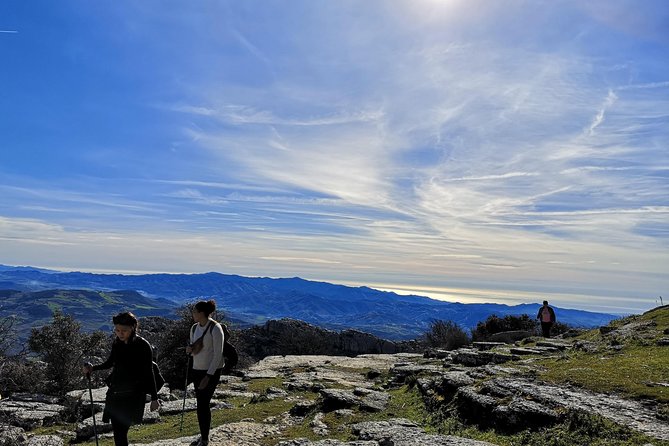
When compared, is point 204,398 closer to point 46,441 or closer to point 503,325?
point 46,441

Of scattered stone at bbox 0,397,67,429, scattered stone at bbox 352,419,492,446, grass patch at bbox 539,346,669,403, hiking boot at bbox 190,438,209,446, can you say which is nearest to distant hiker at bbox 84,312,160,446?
hiking boot at bbox 190,438,209,446

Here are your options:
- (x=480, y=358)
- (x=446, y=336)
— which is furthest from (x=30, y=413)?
(x=446, y=336)

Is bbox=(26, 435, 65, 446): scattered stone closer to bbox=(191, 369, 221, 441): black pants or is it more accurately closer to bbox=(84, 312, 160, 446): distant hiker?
bbox=(84, 312, 160, 446): distant hiker

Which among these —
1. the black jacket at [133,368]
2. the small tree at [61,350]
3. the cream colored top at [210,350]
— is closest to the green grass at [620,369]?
the cream colored top at [210,350]

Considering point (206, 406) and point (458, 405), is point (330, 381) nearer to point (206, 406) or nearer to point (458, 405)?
point (458, 405)

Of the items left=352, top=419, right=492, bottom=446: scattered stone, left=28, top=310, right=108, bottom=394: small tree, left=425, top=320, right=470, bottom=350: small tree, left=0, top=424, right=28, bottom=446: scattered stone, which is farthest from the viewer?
left=425, top=320, right=470, bottom=350: small tree

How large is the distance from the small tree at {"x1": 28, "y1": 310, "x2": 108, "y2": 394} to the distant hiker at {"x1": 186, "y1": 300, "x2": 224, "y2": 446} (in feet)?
83.7

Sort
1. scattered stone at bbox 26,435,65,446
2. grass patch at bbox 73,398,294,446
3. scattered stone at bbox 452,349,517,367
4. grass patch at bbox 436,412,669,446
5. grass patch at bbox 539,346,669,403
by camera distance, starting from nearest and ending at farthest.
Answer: grass patch at bbox 436,412,669,446 < grass patch at bbox 539,346,669,403 < scattered stone at bbox 26,435,65,446 < grass patch at bbox 73,398,294,446 < scattered stone at bbox 452,349,517,367

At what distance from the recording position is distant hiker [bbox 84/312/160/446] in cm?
940

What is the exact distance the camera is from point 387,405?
1533cm

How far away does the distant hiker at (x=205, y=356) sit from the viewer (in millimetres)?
10523

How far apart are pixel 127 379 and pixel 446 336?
36.2m

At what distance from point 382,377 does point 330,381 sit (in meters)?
3.22

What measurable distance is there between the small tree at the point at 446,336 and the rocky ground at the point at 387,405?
14.5 metres
